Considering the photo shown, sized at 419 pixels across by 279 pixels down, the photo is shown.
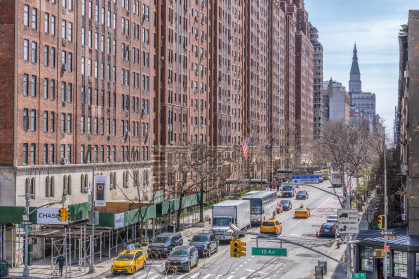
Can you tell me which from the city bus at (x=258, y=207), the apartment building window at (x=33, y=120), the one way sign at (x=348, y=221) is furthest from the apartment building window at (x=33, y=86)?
the one way sign at (x=348, y=221)

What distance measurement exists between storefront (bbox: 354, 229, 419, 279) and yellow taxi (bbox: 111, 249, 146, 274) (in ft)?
54.2

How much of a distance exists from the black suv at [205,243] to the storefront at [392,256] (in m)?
13.5

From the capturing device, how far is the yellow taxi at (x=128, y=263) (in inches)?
1720

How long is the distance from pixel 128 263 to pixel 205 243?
9050mm

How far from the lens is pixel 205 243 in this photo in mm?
50812

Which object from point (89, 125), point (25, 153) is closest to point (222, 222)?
point (89, 125)

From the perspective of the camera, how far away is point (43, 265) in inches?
1908

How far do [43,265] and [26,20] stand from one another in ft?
76.1

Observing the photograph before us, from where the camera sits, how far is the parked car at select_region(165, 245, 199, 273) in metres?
43.8

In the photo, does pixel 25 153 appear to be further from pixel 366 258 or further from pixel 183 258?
pixel 366 258

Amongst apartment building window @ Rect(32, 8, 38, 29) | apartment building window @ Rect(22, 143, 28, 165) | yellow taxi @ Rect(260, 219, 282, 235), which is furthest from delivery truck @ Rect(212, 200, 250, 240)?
apartment building window @ Rect(32, 8, 38, 29)

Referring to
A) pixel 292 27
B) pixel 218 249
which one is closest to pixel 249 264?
pixel 218 249

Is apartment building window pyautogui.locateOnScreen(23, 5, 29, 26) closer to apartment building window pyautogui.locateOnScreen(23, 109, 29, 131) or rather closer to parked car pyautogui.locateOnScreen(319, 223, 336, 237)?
apartment building window pyautogui.locateOnScreen(23, 109, 29, 131)

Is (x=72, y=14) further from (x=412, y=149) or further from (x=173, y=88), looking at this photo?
(x=412, y=149)
